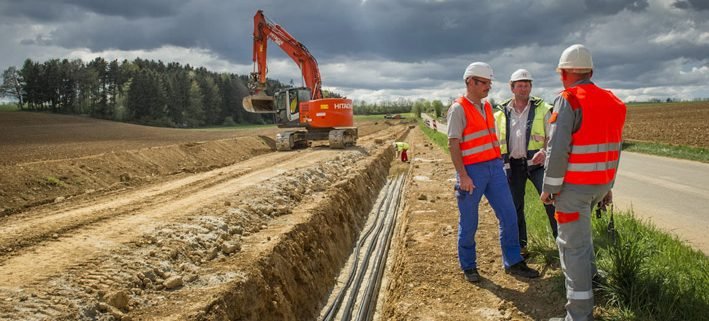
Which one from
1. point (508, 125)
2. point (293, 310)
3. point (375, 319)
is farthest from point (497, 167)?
point (293, 310)

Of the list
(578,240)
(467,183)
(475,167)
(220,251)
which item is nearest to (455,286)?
(467,183)

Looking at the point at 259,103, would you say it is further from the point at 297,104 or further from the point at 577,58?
the point at 577,58

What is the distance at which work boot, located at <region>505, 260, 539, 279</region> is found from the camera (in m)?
4.71

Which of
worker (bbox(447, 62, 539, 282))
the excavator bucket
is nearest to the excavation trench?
worker (bbox(447, 62, 539, 282))

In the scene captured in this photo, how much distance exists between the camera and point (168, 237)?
19.6 ft

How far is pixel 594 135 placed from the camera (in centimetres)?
326

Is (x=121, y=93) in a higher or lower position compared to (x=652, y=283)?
higher

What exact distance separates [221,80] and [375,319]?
74.6m

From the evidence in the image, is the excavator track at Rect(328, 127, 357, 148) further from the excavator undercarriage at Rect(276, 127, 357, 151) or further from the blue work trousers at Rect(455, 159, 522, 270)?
the blue work trousers at Rect(455, 159, 522, 270)

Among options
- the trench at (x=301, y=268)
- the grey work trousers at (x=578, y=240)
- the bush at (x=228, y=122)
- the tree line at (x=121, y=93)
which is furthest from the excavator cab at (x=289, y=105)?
the bush at (x=228, y=122)

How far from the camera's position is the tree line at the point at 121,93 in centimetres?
5556

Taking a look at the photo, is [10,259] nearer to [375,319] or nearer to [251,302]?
[251,302]

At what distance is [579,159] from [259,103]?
1671 cm

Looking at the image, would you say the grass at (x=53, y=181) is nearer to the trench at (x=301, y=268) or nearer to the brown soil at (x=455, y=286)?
the trench at (x=301, y=268)
